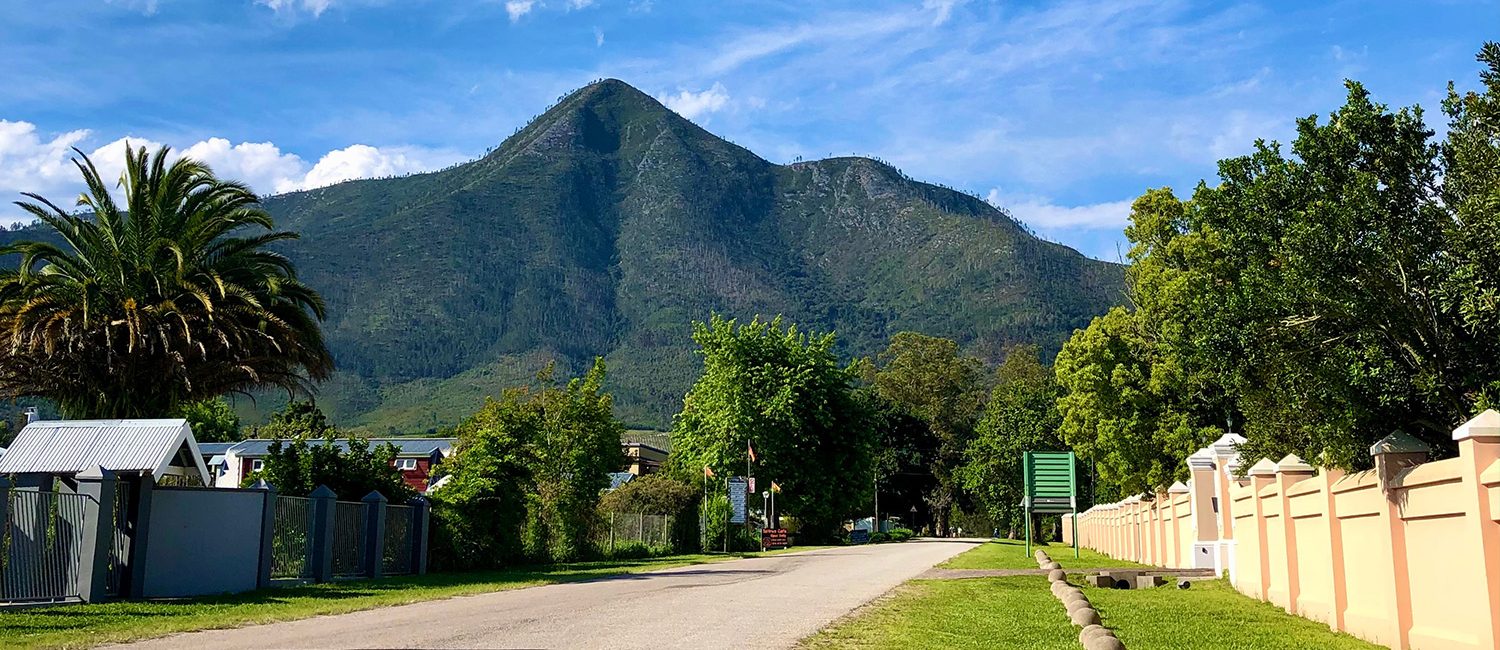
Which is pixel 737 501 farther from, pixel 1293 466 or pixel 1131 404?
pixel 1293 466

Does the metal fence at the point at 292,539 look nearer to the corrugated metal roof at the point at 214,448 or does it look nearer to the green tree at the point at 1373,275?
the green tree at the point at 1373,275

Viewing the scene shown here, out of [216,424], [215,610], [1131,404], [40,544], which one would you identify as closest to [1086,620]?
[215,610]

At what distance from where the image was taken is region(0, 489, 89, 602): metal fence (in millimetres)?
15906

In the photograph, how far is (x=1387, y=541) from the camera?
10.9 metres

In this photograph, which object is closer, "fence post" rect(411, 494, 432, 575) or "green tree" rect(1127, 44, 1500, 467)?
"green tree" rect(1127, 44, 1500, 467)

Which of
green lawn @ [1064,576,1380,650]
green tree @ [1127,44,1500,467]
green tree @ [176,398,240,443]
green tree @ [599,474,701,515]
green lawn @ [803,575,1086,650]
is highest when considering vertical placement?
green tree @ [176,398,240,443]

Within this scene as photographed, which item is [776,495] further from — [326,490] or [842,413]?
[326,490]

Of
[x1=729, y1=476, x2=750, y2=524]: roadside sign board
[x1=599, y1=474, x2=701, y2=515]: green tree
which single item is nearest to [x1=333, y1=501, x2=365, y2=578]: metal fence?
[x1=599, y1=474, x2=701, y2=515]: green tree

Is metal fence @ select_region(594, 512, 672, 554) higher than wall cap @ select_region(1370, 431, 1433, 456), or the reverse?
wall cap @ select_region(1370, 431, 1433, 456)

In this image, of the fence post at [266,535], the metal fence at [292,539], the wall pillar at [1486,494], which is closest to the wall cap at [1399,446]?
the wall pillar at [1486,494]

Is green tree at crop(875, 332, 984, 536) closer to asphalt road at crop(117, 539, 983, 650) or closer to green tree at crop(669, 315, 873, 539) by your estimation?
green tree at crop(669, 315, 873, 539)

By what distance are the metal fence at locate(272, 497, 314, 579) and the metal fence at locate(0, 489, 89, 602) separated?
4746 mm

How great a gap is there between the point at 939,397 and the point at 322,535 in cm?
8092

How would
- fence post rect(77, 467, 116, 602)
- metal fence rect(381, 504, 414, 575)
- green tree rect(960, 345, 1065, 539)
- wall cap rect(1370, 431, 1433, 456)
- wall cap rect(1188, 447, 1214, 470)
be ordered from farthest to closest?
green tree rect(960, 345, 1065, 539) < metal fence rect(381, 504, 414, 575) < wall cap rect(1188, 447, 1214, 470) < fence post rect(77, 467, 116, 602) < wall cap rect(1370, 431, 1433, 456)
